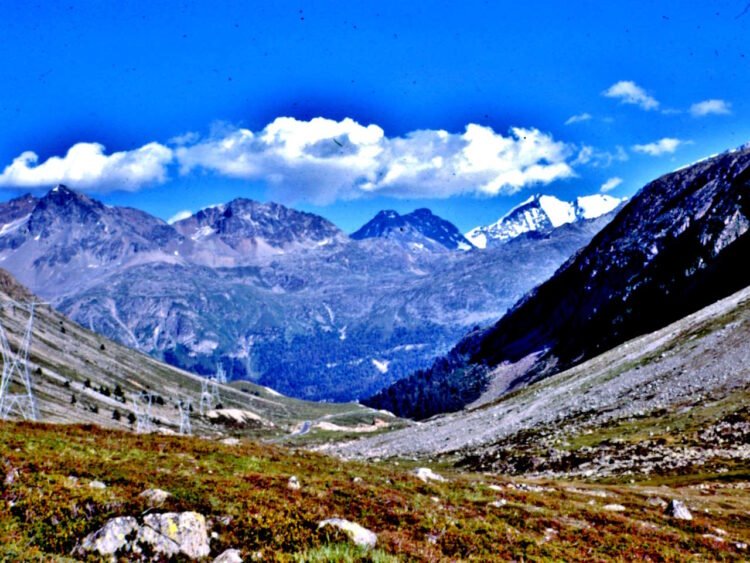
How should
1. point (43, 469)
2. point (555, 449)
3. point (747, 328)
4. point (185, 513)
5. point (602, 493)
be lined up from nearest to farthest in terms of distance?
1. point (185, 513)
2. point (43, 469)
3. point (602, 493)
4. point (555, 449)
5. point (747, 328)

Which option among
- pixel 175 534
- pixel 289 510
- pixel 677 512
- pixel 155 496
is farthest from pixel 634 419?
pixel 175 534

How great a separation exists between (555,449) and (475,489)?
176ft

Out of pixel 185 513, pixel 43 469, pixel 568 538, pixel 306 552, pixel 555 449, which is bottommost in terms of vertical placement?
pixel 555 449

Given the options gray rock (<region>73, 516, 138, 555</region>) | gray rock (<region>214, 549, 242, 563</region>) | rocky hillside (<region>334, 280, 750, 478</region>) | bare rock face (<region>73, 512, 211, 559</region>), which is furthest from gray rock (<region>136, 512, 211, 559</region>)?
rocky hillside (<region>334, 280, 750, 478</region>)

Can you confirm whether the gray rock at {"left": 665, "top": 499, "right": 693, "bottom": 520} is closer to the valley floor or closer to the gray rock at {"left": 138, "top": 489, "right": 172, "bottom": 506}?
the valley floor

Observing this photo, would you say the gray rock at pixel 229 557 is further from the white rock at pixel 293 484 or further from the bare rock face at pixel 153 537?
the white rock at pixel 293 484

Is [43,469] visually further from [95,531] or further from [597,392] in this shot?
[597,392]

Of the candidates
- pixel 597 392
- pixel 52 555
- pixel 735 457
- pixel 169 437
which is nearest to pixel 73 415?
pixel 597 392

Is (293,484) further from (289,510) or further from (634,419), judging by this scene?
(634,419)

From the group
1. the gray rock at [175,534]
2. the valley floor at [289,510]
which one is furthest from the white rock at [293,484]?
the gray rock at [175,534]

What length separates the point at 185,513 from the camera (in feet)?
44.1

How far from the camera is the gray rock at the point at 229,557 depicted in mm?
12180

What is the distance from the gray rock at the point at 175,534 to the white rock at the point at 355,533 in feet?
9.68

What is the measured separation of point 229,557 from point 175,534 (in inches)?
61.1
